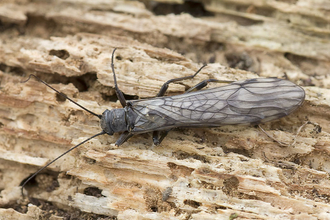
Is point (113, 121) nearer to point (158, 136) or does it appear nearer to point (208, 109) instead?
point (158, 136)

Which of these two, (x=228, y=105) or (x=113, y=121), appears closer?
(x=228, y=105)

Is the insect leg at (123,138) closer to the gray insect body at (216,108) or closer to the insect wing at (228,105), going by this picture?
the gray insect body at (216,108)

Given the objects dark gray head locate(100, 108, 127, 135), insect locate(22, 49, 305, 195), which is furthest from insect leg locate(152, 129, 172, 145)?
dark gray head locate(100, 108, 127, 135)

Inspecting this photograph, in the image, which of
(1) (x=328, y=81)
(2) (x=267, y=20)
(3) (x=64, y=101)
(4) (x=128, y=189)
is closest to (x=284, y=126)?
(1) (x=328, y=81)

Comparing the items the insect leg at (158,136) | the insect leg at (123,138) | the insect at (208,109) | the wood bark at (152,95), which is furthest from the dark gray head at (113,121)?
the insect leg at (158,136)

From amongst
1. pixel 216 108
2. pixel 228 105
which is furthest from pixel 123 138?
pixel 228 105

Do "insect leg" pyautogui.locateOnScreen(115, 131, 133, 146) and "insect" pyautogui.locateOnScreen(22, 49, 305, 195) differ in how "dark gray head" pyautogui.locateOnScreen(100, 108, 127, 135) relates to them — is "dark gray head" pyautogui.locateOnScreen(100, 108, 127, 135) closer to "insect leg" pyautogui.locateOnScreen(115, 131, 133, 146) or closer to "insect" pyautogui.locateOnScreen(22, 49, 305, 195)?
"insect" pyautogui.locateOnScreen(22, 49, 305, 195)

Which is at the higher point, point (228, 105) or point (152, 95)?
point (228, 105)
